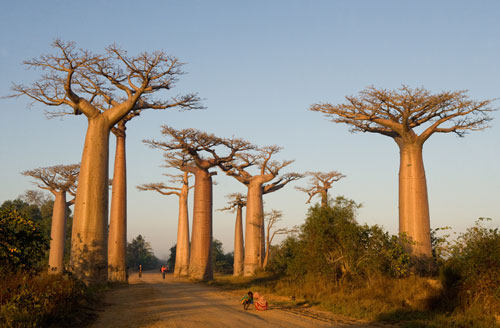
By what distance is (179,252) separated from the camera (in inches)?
1476

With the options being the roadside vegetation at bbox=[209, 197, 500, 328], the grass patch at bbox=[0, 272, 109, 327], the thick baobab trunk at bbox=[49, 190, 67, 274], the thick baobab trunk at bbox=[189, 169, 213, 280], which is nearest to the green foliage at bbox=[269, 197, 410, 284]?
the roadside vegetation at bbox=[209, 197, 500, 328]

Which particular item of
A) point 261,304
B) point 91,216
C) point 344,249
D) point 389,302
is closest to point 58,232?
point 91,216

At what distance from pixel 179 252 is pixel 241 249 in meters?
5.25

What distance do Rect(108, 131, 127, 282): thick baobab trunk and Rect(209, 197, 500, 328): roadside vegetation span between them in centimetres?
754

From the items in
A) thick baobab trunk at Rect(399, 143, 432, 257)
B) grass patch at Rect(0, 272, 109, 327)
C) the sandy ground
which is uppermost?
thick baobab trunk at Rect(399, 143, 432, 257)

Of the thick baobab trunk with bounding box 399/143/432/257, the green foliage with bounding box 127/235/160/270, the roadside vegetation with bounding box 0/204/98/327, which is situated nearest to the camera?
the roadside vegetation with bounding box 0/204/98/327

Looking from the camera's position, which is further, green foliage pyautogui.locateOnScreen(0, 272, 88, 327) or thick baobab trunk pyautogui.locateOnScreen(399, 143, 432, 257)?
thick baobab trunk pyautogui.locateOnScreen(399, 143, 432, 257)

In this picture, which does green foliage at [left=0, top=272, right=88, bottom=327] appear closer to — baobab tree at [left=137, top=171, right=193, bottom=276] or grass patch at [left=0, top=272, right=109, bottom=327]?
grass patch at [left=0, top=272, right=109, bottom=327]

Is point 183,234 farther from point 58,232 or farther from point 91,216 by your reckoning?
point 91,216

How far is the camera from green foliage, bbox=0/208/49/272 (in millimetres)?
9711

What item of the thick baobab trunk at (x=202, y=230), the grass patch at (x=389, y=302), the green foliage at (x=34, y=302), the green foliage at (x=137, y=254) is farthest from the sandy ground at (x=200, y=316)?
the green foliage at (x=137, y=254)

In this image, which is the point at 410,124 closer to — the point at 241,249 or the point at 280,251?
the point at 280,251

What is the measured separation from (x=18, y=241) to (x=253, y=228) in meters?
21.7

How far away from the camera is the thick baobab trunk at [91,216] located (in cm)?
1525
